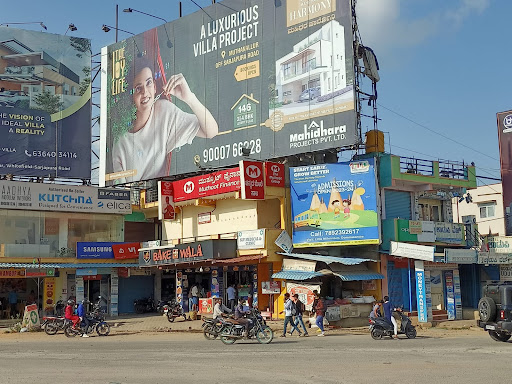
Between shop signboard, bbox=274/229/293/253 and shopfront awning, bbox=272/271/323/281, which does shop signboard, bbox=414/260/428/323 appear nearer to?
shopfront awning, bbox=272/271/323/281

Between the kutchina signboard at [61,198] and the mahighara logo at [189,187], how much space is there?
224 inches

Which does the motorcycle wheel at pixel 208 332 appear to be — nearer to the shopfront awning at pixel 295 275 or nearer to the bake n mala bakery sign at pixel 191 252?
the shopfront awning at pixel 295 275

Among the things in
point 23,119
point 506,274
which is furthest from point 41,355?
point 23,119

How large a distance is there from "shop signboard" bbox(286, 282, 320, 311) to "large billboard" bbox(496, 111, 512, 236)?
665 inches

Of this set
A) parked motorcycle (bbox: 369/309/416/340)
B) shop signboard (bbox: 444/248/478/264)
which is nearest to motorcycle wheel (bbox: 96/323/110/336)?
parked motorcycle (bbox: 369/309/416/340)

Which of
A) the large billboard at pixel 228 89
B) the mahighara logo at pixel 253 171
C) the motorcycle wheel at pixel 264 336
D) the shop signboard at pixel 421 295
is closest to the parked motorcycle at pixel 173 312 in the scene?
the mahighara logo at pixel 253 171

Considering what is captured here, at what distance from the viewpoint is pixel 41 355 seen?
717 inches

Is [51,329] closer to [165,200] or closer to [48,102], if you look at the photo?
[165,200]

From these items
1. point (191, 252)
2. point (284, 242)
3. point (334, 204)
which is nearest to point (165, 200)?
point (191, 252)

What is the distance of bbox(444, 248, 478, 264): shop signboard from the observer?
2978cm

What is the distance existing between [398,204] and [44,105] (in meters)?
25.8

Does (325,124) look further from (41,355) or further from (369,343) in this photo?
(41,355)

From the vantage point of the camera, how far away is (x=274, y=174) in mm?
33375

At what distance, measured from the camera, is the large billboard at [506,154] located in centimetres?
4091
